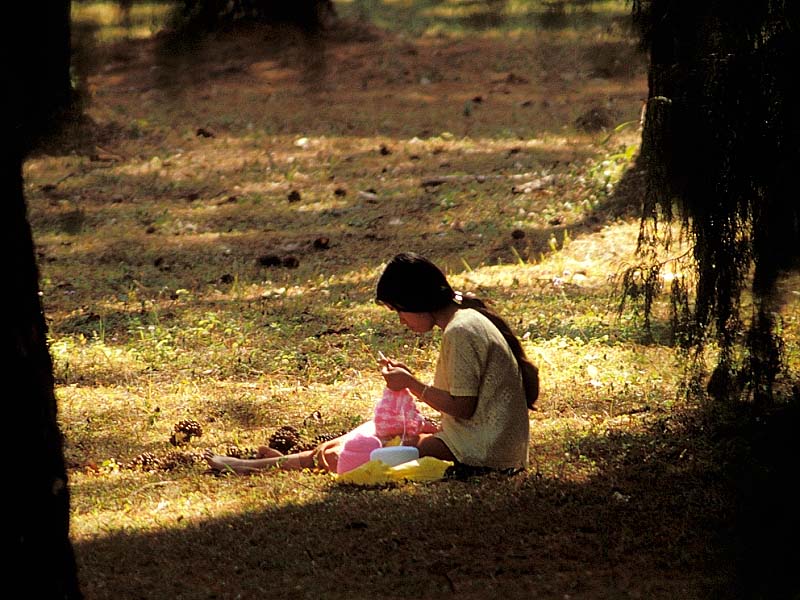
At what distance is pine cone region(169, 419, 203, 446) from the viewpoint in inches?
217

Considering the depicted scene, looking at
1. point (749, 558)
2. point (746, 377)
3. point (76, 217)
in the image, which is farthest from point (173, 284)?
point (749, 558)

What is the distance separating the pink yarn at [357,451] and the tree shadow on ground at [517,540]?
162 millimetres

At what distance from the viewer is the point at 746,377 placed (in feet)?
14.5

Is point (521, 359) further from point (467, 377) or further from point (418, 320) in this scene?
point (418, 320)

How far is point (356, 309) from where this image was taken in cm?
774

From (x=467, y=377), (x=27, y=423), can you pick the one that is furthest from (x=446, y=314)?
(x=27, y=423)

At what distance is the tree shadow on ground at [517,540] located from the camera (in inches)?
141

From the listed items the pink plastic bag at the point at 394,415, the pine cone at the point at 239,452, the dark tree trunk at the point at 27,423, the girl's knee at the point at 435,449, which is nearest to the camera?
the dark tree trunk at the point at 27,423

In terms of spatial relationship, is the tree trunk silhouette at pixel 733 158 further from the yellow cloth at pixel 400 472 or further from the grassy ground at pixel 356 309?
the yellow cloth at pixel 400 472

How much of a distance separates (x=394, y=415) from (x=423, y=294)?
54 cm

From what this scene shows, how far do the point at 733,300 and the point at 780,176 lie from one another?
529 mm

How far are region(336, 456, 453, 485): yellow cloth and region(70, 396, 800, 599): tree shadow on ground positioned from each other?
71mm

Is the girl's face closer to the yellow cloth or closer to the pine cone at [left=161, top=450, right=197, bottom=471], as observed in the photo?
the yellow cloth

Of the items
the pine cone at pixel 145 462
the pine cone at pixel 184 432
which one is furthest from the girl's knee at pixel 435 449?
the pine cone at pixel 184 432
